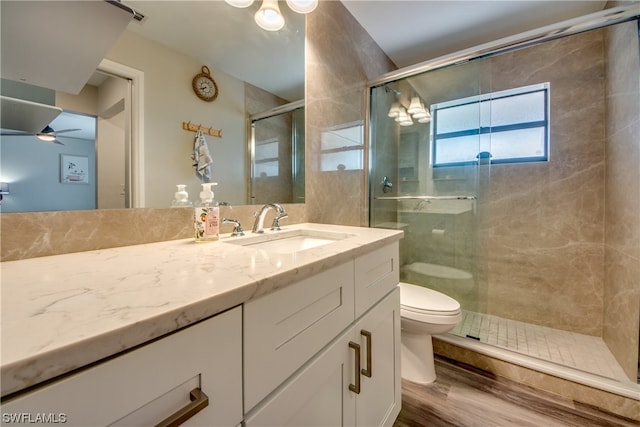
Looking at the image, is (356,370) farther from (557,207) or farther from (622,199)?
(557,207)

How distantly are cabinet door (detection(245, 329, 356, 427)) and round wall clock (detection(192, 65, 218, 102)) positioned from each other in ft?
3.19

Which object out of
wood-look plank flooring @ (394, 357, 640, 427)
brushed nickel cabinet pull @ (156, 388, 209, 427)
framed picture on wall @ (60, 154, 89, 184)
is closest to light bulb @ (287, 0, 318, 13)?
framed picture on wall @ (60, 154, 89, 184)

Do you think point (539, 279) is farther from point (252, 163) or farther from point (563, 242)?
point (252, 163)

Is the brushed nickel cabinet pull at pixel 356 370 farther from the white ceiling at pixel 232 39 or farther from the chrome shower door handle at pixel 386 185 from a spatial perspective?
the chrome shower door handle at pixel 386 185

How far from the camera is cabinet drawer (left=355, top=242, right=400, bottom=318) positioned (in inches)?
30.9

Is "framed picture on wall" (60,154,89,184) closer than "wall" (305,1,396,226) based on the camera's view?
Yes

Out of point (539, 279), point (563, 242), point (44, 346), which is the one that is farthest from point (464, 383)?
point (44, 346)

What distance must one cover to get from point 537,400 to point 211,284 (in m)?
1.75

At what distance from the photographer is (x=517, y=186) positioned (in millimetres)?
2068

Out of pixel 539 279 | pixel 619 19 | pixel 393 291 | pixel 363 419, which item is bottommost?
pixel 363 419

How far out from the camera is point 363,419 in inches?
32.5

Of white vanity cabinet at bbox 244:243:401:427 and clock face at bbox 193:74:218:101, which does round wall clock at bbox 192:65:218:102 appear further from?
white vanity cabinet at bbox 244:243:401:427

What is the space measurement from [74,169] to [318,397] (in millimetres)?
855

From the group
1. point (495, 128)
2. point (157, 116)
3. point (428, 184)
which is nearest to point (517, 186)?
point (495, 128)
